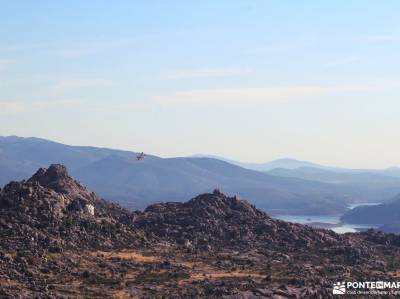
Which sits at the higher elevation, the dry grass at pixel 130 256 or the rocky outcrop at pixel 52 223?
the rocky outcrop at pixel 52 223

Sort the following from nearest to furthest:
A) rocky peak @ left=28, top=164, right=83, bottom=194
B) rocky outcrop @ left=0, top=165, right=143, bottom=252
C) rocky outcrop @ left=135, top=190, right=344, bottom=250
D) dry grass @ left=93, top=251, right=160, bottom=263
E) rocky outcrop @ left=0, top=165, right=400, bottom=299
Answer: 1. rocky outcrop @ left=0, top=165, right=400, bottom=299
2. rocky outcrop @ left=0, top=165, right=143, bottom=252
3. dry grass @ left=93, top=251, right=160, bottom=263
4. rocky outcrop @ left=135, top=190, right=344, bottom=250
5. rocky peak @ left=28, top=164, right=83, bottom=194

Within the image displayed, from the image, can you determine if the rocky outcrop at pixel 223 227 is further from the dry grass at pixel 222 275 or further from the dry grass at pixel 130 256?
the dry grass at pixel 222 275

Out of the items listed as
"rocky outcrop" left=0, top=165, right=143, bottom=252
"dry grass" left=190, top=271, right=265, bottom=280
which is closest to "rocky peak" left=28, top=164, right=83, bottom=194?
"rocky outcrop" left=0, top=165, right=143, bottom=252

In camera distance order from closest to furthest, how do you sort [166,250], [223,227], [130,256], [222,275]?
[222,275] → [130,256] → [166,250] → [223,227]

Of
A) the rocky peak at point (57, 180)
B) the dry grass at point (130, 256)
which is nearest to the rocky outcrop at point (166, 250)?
the dry grass at point (130, 256)

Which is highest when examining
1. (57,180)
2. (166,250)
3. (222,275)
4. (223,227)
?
(57,180)

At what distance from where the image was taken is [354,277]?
10438 cm

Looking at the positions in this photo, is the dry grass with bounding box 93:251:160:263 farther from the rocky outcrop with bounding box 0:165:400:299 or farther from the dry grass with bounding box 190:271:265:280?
the dry grass with bounding box 190:271:265:280

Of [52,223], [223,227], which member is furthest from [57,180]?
[223,227]

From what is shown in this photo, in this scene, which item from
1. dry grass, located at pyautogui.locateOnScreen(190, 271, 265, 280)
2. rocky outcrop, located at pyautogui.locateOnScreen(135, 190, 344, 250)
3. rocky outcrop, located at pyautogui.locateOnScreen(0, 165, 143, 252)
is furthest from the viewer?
rocky outcrop, located at pyautogui.locateOnScreen(135, 190, 344, 250)

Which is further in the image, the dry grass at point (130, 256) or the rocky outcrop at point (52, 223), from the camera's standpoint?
the dry grass at point (130, 256)

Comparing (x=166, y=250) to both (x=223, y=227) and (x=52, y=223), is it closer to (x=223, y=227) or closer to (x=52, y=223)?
→ (x=52, y=223)

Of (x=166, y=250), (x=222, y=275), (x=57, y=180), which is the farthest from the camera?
(x=57, y=180)

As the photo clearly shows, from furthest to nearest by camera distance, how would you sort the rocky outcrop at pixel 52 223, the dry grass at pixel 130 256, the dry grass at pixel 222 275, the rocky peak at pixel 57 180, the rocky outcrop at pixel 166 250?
the rocky peak at pixel 57 180 → the dry grass at pixel 130 256 → the rocky outcrop at pixel 52 223 → the dry grass at pixel 222 275 → the rocky outcrop at pixel 166 250
